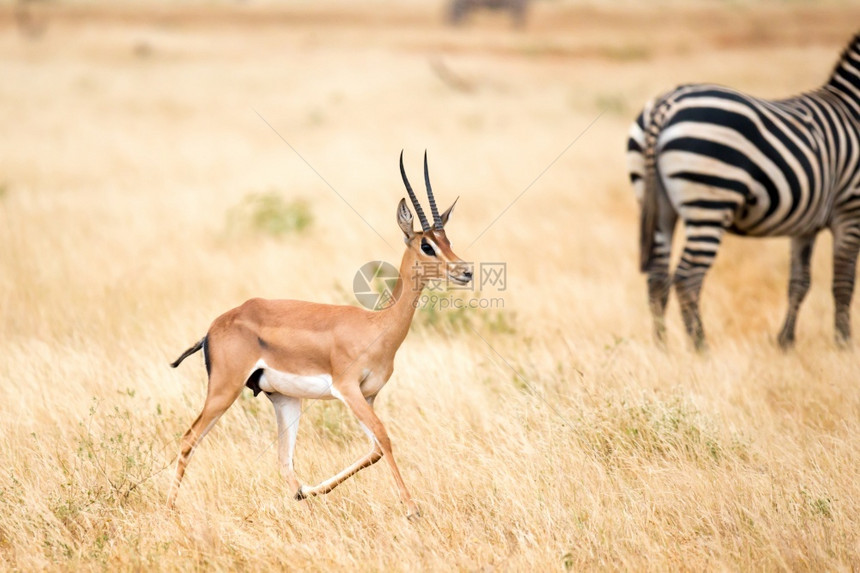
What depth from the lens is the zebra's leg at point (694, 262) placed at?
27.6 feet

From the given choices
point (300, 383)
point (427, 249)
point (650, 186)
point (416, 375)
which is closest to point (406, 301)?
point (427, 249)

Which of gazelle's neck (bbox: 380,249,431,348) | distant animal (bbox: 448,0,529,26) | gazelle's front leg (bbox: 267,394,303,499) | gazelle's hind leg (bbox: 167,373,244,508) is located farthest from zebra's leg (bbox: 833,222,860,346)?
Answer: distant animal (bbox: 448,0,529,26)

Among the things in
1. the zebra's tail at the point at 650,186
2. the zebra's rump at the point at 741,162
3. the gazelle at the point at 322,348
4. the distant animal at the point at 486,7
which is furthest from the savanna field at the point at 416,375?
the distant animal at the point at 486,7

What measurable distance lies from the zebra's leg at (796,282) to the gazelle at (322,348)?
196 inches

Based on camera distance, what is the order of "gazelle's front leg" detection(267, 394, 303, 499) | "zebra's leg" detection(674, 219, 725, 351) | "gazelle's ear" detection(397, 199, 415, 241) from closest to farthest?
1. "gazelle's ear" detection(397, 199, 415, 241)
2. "gazelle's front leg" detection(267, 394, 303, 499)
3. "zebra's leg" detection(674, 219, 725, 351)

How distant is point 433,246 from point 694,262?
180 inches

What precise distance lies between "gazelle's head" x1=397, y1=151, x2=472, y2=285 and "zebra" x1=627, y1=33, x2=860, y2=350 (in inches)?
161

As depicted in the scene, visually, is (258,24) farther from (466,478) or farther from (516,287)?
(466,478)

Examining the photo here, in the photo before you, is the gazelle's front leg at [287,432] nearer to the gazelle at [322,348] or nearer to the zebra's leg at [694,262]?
the gazelle at [322,348]

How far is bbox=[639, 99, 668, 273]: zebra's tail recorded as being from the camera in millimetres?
8727

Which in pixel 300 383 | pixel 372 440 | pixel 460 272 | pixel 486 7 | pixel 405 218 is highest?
pixel 486 7

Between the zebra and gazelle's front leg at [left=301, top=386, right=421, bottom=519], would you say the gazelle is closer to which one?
gazelle's front leg at [left=301, top=386, right=421, bottom=519]

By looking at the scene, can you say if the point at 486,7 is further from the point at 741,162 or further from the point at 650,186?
the point at 741,162

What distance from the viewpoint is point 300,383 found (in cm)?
477
